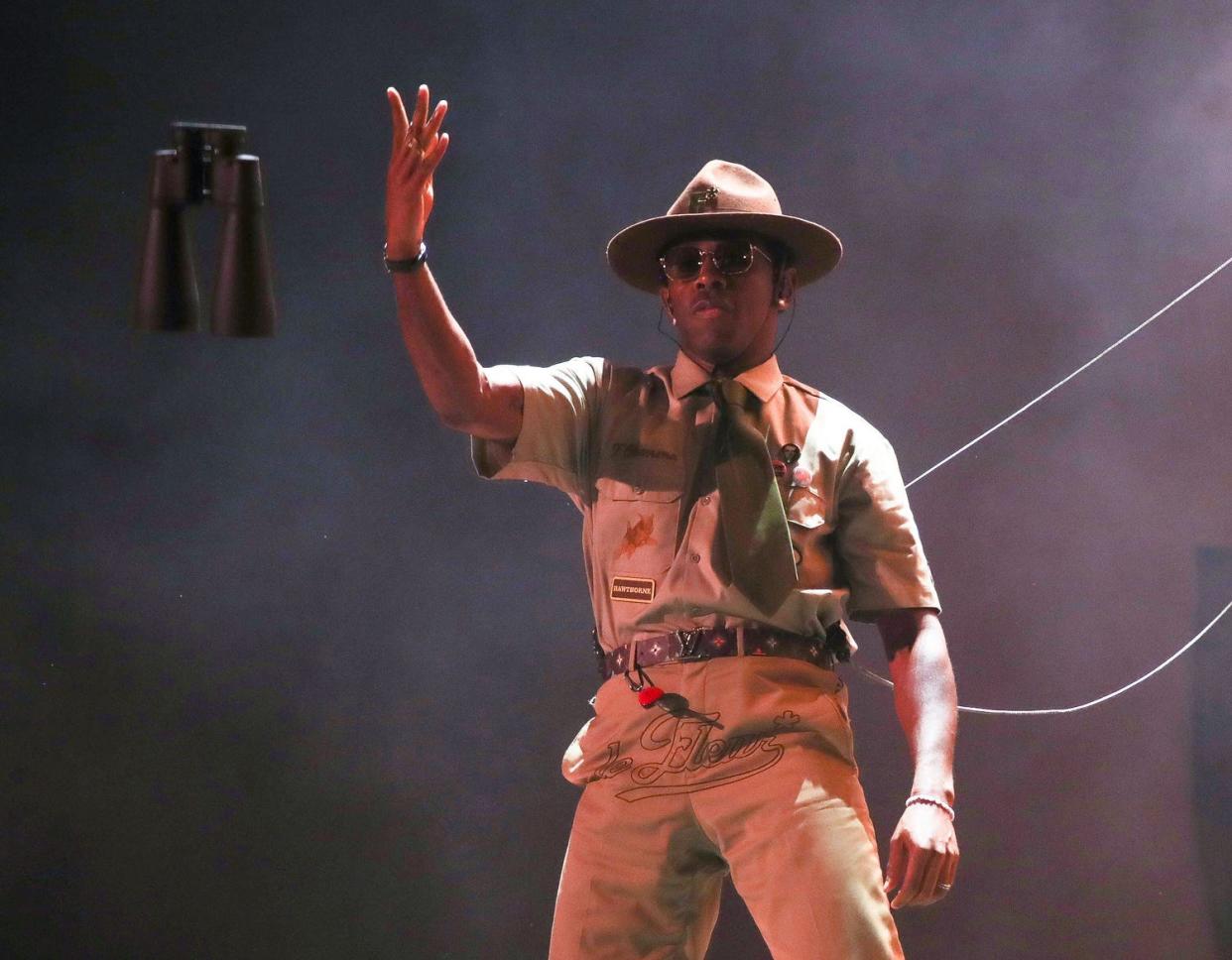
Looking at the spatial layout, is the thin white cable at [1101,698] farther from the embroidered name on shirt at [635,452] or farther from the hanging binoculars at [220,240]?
the hanging binoculars at [220,240]

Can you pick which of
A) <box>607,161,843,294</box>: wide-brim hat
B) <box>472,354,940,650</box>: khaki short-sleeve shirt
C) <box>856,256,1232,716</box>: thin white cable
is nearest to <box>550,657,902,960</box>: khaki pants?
<box>472,354,940,650</box>: khaki short-sleeve shirt

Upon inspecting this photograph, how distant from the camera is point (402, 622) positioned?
3.76m

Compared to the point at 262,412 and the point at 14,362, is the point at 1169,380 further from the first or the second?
the point at 14,362

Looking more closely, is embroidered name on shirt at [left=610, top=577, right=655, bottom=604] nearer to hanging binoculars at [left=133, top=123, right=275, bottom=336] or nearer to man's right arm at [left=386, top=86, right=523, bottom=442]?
man's right arm at [left=386, top=86, right=523, bottom=442]

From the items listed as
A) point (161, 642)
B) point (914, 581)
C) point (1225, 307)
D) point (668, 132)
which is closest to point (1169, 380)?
point (1225, 307)

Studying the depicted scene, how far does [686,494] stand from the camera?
8.09 ft

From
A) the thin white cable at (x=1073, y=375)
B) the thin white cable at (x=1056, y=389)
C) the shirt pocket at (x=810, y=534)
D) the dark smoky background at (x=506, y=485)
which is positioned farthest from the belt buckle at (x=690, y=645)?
the thin white cable at (x=1073, y=375)

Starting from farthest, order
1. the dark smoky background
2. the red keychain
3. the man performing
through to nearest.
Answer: the dark smoky background < the red keychain < the man performing

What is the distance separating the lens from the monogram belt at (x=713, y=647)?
2385 millimetres

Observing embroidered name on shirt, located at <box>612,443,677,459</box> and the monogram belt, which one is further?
embroidered name on shirt, located at <box>612,443,677,459</box>

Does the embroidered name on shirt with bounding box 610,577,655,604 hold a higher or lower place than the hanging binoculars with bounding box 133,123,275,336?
lower

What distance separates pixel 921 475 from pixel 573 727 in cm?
117

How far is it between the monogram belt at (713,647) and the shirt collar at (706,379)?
0.44 meters

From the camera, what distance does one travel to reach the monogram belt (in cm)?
238
